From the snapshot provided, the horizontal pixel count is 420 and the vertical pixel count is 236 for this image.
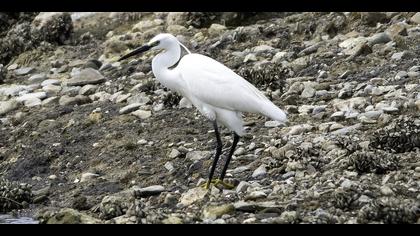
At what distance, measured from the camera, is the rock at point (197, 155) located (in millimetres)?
9617

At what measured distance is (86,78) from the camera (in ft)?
42.9

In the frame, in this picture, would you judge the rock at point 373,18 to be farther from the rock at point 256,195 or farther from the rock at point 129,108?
the rock at point 256,195

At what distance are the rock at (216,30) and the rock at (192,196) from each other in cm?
618

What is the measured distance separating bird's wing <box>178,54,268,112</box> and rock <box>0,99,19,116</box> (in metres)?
4.50

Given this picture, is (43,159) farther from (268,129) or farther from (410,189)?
(410,189)

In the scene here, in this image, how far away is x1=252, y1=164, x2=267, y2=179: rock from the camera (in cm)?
873

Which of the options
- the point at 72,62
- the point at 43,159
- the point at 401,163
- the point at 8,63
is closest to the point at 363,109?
the point at 401,163

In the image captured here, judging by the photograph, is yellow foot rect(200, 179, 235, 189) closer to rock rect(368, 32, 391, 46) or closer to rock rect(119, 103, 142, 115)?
rock rect(119, 103, 142, 115)

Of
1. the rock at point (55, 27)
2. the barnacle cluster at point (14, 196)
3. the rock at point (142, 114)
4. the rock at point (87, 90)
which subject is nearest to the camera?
the barnacle cluster at point (14, 196)

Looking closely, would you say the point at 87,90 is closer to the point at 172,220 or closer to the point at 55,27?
the point at 55,27

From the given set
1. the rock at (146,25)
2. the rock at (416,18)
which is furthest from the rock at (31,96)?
the rock at (416,18)

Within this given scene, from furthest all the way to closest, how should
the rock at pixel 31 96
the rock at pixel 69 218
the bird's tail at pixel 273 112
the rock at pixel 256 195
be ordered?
the rock at pixel 31 96
the bird's tail at pixel 273 112
the rock at pixel 256 195
the rock at pixel 69 218

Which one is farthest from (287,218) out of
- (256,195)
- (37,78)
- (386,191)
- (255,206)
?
(37,78)

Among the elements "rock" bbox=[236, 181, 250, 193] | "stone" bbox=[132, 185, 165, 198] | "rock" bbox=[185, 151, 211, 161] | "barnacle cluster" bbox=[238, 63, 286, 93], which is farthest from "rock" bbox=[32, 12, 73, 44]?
"rock" bbox=[236, 181, 250, 193]
